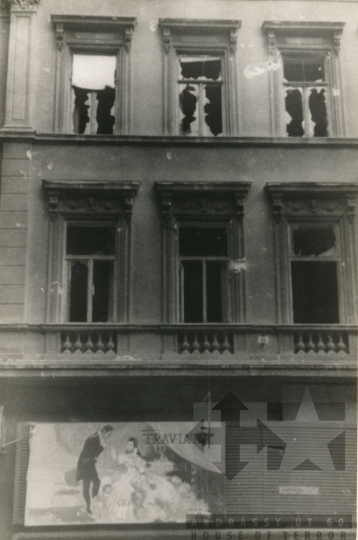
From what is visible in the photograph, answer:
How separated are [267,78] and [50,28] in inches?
146

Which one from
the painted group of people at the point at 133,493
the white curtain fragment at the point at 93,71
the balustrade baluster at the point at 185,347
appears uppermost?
the white curtain fragment at the point at 93,71

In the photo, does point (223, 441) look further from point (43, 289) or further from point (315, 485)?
point (43, 289)

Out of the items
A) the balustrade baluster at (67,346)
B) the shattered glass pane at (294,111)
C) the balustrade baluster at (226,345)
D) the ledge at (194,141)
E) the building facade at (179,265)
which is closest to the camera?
the building facade at (179,265)

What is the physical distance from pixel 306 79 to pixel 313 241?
284cm

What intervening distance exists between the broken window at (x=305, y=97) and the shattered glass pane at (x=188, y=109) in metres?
1.53

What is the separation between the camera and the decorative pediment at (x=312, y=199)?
10.5 meters

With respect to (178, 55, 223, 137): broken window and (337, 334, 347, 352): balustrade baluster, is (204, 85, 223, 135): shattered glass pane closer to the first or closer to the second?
(178, 55, 223, 137): broken window

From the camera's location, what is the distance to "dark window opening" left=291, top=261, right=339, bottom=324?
10281 millimetres

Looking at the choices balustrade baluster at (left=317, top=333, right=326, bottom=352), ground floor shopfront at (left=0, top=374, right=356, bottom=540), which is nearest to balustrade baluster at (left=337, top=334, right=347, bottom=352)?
balustrade baluster at (left=317, top=333, right=326, bottom=352)

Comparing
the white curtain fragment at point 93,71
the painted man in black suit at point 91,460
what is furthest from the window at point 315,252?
the white curtain fragment at point 93,71

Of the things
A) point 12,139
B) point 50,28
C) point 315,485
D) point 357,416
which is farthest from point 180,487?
point 50,28

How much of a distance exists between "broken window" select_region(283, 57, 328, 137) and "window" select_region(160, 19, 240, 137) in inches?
37.3

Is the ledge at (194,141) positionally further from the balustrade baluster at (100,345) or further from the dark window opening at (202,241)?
the balustrade baluster at (100,345)

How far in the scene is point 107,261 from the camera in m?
10.4
